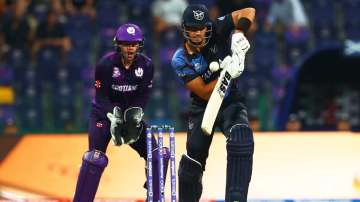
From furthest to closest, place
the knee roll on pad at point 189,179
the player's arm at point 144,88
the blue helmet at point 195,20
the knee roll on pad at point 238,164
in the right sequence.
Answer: the player's arm at point 144,88
the knee roll on pad at point 189,179
the blue helmet at point 195,20
the knee roll on pad at point 238,164

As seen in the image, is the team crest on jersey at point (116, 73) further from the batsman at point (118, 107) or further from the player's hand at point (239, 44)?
the player's hand at point (239, 44)

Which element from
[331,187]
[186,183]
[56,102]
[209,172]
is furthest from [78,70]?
[186,183]

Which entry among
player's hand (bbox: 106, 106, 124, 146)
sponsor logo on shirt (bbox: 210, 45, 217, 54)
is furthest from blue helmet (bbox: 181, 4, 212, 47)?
player's hand (bbox: 106, 106, 124, 146)

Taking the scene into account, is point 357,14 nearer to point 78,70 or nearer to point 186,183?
point 78,70

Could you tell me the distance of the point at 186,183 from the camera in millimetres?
7566

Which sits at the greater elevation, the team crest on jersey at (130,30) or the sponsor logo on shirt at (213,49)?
the team crest on jersey at (130,30)

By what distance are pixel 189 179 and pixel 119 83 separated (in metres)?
1.10

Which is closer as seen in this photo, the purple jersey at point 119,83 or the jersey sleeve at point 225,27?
the jersey sleeve at point 225,27

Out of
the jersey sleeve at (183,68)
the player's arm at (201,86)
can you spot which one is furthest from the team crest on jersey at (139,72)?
the player's arm at (201,86)

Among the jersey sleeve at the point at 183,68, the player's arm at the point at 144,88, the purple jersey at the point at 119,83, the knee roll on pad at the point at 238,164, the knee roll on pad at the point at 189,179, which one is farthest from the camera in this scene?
the player's arm at the point at 144,88

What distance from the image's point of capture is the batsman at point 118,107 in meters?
7.71

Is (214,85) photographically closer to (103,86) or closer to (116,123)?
(116,123)

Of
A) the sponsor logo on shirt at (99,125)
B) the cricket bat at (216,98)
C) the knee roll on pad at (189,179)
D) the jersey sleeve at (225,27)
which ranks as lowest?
the knee roll on pad at (189,179)

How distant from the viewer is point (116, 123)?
25.3 feet
